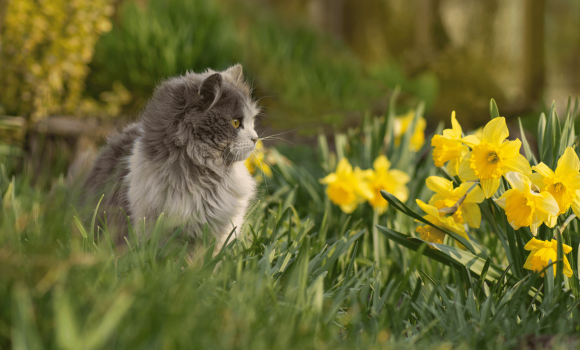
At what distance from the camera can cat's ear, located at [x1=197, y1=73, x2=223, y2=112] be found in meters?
2.01

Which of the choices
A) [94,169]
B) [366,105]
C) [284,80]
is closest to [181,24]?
[284,80]

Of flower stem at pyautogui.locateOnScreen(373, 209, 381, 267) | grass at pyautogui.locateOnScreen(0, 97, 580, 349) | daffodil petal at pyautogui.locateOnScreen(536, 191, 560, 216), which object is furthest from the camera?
flower stem at pyautogui.locateOnScreen(373, 209, 381, 267)

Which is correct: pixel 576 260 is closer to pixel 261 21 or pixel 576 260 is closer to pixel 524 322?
pixel 524 322

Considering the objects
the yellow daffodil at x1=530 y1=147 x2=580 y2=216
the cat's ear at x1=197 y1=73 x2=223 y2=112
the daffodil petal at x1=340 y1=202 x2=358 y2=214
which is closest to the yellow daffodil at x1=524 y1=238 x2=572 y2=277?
Answer: the yellow daffodil at x1=530 y1=147 x2=580 y2=216

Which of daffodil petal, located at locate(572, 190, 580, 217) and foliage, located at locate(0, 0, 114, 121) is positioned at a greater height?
foliage, located at locate(0, 0, 114, 121)

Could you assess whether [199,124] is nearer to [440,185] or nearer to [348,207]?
[440,185]

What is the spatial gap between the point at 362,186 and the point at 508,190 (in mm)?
1129

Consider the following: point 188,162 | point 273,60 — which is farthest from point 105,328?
point 273,60

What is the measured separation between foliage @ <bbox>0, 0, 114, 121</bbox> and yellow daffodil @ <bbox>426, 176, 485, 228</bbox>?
3.67 metres

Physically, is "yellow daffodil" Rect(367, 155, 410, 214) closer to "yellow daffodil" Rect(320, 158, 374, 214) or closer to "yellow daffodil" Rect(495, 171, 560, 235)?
"yellow daffodil" Rect(320, 158, 374, 214)

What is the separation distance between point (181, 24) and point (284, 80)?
5.00ft

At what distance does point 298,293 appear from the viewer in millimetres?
1537

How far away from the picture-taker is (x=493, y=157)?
1749 mm

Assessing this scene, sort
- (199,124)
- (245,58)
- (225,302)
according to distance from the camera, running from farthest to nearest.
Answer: (245,58) < (199,124) < (225,302)
